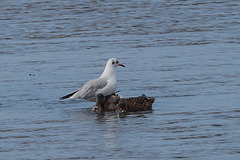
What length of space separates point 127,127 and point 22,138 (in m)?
1.69

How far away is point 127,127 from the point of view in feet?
39.1

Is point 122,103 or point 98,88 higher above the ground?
point 98,88

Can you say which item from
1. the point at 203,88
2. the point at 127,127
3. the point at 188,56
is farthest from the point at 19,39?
the point at 127,127

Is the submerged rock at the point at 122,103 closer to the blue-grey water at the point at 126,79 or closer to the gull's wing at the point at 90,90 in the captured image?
the blue-grey water at the point at 126,79

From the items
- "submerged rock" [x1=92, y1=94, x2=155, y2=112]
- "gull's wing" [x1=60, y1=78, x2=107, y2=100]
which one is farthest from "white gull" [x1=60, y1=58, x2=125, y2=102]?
"submerged rock" [x1=92, y1=94, x2=155, y2=112]

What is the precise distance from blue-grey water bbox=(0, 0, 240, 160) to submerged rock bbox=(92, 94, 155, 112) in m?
0.22

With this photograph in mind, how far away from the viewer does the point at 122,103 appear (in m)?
13.3

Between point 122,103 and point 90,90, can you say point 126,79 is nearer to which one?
point 90,90

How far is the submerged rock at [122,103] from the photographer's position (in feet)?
43.6

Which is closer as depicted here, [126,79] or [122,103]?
[122,103]

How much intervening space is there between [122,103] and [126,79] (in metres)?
3.74

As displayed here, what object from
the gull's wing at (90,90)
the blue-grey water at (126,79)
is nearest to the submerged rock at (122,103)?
the blue-grey water at (126,79)

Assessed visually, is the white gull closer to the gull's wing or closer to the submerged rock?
the gull's wing

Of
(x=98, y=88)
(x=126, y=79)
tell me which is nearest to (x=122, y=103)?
(x=98, y=88)
